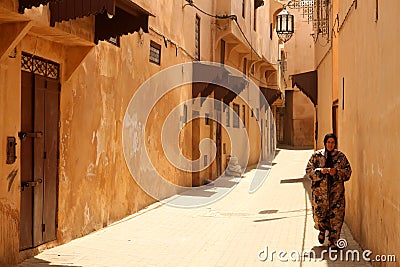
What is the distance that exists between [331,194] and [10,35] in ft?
15.7

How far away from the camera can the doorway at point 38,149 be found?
6902 mm

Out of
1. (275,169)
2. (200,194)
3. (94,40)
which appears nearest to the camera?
(94,40)

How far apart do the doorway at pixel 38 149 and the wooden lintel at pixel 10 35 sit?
30.5 inches

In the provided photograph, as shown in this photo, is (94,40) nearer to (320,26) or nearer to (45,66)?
(45,66)

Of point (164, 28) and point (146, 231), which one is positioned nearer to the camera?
point (146, 231)

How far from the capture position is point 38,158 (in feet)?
23.7

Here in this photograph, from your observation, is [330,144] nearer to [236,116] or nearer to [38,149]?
[38,149]

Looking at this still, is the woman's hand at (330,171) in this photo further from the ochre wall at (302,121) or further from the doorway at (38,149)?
the ochre wall at (302,121)

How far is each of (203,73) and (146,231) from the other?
8.65 meters

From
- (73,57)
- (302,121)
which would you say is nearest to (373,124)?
(73,57)

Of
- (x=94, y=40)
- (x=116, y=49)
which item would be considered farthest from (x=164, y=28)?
(x=94, y=40)

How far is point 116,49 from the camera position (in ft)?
32.3

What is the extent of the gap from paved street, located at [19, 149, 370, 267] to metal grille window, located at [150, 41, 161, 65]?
3327 mm

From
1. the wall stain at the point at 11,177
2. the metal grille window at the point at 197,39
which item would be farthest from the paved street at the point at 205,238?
the metal grille window at the point at 197,39
